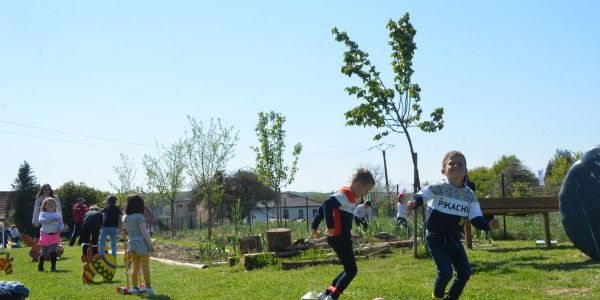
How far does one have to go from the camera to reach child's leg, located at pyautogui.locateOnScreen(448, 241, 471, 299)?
6.68m

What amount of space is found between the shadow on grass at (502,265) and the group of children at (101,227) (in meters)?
5.28

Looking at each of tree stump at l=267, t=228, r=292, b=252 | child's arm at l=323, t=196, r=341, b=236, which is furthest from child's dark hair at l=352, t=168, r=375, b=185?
tree stump at l=267, t=228, r=292, b=252

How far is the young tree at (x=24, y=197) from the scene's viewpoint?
51688 millimetres

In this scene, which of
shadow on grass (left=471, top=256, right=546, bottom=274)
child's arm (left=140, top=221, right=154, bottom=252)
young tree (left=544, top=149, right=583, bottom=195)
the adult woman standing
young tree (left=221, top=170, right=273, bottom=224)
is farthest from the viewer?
young tree (left=221, top=170, right=273, bottom=224)

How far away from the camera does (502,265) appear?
36.7ft

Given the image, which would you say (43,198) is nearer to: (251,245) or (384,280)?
(251,245)

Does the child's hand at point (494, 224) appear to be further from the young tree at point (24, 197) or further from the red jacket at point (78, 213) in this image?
the young tree at point (24, 197)

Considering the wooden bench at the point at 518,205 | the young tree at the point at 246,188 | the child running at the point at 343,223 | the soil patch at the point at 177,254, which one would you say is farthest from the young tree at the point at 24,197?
the child running at the point at 343,223

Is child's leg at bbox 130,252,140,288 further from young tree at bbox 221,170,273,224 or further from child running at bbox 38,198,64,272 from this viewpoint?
young tree at bbox 221,170,273,224

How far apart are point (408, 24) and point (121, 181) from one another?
34.0 metres

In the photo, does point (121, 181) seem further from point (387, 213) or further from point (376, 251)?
point (376, 251)

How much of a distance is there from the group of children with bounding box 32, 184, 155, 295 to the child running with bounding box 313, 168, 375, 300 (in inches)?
128

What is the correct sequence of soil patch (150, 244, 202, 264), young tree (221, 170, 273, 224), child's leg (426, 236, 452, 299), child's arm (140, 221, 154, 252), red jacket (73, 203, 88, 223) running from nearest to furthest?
child's leg (426, 236, 452, 299)
child's arm (140, 221, 154, 252)
soil patch (150, 244, 202, 264)
red jacket (73, 203, 88, 223)
young tree (221, 170, 273, 224)

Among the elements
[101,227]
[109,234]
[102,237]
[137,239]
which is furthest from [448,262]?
[101,227]
